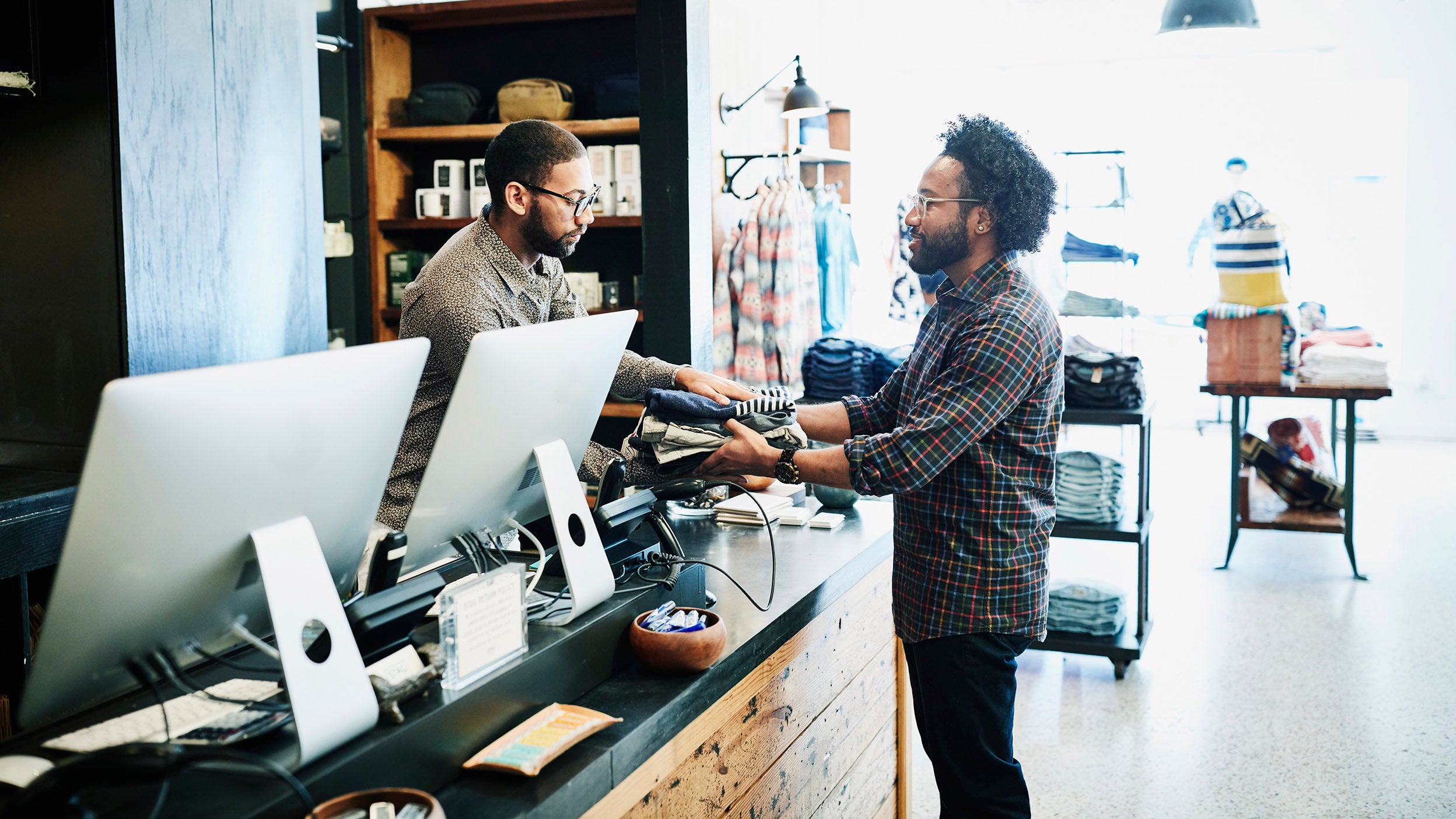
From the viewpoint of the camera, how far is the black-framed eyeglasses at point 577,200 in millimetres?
2359

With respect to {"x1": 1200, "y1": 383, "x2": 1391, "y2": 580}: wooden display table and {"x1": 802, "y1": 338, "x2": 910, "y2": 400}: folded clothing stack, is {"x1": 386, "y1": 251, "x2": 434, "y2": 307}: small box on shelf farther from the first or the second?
{"x1": 1200, "y1": 383, "x2": 1391, "y2": 580}: wooden display table

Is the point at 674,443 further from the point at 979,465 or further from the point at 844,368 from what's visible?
the point at 844,368

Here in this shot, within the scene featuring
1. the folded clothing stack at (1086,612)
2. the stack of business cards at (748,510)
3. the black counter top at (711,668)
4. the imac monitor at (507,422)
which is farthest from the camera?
the folded clothing stack at (1086,612)

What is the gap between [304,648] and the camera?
1.20 m

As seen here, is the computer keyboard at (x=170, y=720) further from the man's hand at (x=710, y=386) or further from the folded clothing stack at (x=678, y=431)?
the man's hand at (x=710, y=386)

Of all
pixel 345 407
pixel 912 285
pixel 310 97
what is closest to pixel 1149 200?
pixel 912 285

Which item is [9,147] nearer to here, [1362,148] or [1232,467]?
[1232,467]

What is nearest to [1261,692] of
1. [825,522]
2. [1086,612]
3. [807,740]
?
[1086,612]

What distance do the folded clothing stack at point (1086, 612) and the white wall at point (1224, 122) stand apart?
4916mm

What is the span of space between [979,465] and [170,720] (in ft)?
4.42

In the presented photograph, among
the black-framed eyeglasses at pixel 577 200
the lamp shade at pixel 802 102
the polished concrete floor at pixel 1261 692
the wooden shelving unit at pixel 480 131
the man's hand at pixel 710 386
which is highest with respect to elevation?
the lamp shade at pixel 802 102

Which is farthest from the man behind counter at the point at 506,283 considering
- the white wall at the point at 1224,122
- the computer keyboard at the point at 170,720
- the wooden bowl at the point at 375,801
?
the white wall at the point at 1224,122

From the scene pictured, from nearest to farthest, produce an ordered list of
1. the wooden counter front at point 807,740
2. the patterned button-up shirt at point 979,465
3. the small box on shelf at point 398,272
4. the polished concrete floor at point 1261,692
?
1. the wooden counter front at point 807,740
2. the patterned button-up shirt at point 979,465
3. the polished concrete floor at point 1261,692
4. the small box on shelf at point 398,272

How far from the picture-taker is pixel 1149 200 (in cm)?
990
